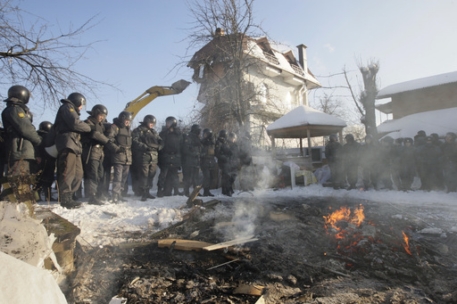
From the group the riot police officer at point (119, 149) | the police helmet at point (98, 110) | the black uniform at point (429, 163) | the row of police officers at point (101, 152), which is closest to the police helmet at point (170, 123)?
the row of police officers at point (101, 152)

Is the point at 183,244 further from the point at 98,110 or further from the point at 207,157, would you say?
the point at 207,157

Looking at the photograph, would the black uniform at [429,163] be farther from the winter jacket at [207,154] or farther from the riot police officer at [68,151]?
the riot police officer at [68,151]

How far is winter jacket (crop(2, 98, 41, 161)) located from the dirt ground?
308 cm

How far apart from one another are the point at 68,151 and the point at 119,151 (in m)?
1.42

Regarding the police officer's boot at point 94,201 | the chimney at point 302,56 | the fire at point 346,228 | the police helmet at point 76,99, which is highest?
the chimney at point 302,56

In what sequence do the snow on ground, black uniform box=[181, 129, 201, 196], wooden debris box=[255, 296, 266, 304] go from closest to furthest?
1. wooden debris box=[255, 296, 266, 304]
2. the snow on ground
3. black uniform box=[181, 129, 201, 196]

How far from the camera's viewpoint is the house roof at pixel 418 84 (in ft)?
57.3

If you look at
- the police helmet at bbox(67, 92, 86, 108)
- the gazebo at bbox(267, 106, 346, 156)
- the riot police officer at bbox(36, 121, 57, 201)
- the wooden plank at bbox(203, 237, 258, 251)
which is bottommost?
the wooden plank at bbox(203, 237, 258, 251)

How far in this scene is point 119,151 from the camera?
265 inches

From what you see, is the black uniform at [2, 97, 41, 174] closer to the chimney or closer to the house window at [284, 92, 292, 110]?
the house window at [284, 92, 292, 110]

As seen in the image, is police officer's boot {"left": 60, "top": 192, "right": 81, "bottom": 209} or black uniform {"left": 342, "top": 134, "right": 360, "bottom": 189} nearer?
police officer's boot {"left": 60, "top": 192, "right": 81, "bottom": 209}

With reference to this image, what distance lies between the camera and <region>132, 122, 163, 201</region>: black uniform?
7.41 meters

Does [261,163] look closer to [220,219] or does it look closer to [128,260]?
[220,219]

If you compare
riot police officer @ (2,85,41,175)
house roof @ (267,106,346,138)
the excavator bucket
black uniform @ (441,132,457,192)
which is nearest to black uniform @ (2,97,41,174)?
riot police officer @ (2,85,41,175)
